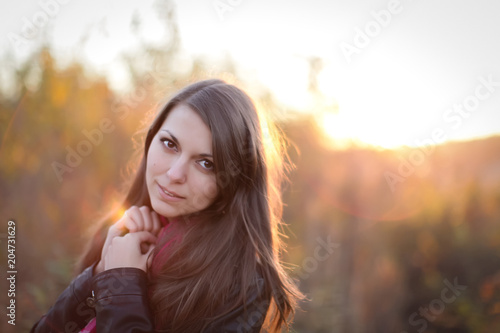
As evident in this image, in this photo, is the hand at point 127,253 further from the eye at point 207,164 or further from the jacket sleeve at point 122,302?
the eye at point 207,164

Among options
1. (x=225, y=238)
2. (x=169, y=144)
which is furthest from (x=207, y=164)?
(x=225, y=238)

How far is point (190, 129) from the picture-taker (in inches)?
63.9

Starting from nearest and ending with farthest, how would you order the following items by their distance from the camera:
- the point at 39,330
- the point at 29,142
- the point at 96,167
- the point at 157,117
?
the point at 39,330, the point at 157,117, the point at 29,142, the point at 96,167

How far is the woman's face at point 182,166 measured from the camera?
159 cm

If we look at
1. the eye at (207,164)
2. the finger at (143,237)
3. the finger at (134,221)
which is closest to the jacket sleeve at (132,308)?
the finger at (143,237)

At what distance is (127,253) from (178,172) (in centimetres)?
43

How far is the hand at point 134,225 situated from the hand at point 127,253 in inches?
3.5

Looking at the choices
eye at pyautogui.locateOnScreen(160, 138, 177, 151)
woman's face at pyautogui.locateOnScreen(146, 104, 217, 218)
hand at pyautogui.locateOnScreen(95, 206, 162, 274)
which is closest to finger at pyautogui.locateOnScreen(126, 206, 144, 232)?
hand at pyautogui.locateOnScreen(95, 206, 162, 274)

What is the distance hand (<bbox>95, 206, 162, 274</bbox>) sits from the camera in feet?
5.79

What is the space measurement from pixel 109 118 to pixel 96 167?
600 mm

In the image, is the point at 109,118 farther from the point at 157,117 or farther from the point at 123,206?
the point at 157,117

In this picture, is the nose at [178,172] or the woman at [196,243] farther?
the nose at [178,172]

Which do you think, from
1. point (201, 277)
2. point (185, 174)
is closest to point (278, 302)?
point (201, 277)

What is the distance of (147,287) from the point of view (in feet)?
5.21
